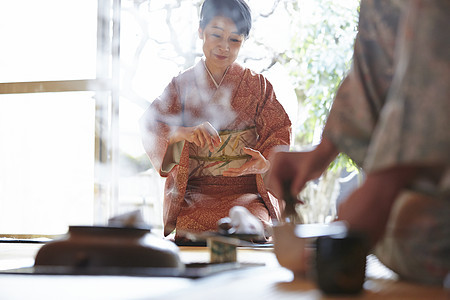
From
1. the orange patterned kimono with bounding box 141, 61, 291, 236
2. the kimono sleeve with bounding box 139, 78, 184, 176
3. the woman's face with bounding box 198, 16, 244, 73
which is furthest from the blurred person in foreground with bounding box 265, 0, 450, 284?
the woman's face with bounding box 198, 16, 244, 73

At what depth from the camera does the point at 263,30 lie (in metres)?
5.34

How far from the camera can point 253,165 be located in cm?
260

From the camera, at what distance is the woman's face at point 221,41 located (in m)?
2.92

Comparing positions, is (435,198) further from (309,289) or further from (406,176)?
(309,289)

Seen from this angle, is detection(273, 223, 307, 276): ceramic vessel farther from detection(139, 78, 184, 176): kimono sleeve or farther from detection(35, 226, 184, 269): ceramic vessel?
detection(139, 78, 184, 176): kimono sleeve

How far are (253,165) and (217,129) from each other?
0.40 m

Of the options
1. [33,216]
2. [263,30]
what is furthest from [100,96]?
[263,30]

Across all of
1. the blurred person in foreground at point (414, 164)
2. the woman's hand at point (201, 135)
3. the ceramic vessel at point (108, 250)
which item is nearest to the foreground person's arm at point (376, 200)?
the blurred person in foreground at point (414, 164)

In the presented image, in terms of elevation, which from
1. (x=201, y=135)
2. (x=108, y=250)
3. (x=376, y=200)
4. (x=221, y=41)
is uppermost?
(x=221, y=41)

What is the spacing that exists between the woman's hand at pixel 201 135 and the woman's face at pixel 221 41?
515mm

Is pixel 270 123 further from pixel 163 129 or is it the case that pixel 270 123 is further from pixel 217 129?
pixel 163 129

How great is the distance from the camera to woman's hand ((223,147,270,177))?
8.52 feet

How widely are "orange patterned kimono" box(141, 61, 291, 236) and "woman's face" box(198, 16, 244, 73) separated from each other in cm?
8

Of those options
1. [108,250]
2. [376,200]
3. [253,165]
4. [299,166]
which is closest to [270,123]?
[253,165]
